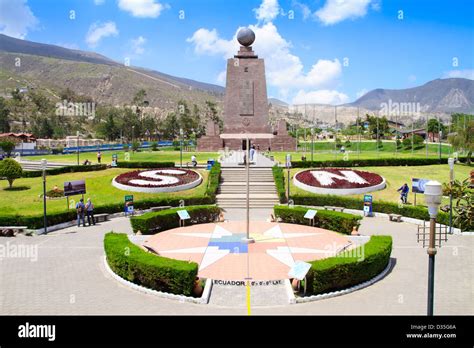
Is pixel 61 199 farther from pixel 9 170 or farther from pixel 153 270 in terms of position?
pixel 153 270

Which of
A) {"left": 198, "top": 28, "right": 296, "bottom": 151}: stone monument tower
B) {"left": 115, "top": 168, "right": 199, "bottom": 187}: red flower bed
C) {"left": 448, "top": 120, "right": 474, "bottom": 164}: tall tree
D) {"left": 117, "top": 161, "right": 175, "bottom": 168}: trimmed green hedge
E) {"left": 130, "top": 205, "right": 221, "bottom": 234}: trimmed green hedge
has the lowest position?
{"left": 130, "top": 205, "right": 221, "bottom": 234}: trimmed green hedge

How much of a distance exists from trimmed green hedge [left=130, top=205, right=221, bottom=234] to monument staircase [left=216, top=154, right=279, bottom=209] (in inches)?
196

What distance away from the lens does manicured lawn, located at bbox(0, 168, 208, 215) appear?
1180 inches

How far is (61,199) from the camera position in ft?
107

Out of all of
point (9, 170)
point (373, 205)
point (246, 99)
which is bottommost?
point (373, 205)

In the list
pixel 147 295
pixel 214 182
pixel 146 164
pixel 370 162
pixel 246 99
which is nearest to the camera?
pixel 147 295

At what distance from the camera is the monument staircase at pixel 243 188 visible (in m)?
32.4

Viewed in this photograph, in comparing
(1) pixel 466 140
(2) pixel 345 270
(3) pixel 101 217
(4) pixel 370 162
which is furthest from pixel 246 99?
(2) pixel 345 270

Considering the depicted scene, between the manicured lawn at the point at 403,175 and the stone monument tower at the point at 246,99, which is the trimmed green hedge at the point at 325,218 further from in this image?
the stone monument tower at the point at 246,99

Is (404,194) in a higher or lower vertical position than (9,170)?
lower

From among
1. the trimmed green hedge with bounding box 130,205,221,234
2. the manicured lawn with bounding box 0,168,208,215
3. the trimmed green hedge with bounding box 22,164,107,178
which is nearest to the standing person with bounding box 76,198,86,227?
the manicured lawn with bounding box 0,168,208,215

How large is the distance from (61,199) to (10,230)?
8.60 meters

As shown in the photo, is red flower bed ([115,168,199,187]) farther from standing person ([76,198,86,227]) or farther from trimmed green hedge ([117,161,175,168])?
standing person ([76,198,86,227])
